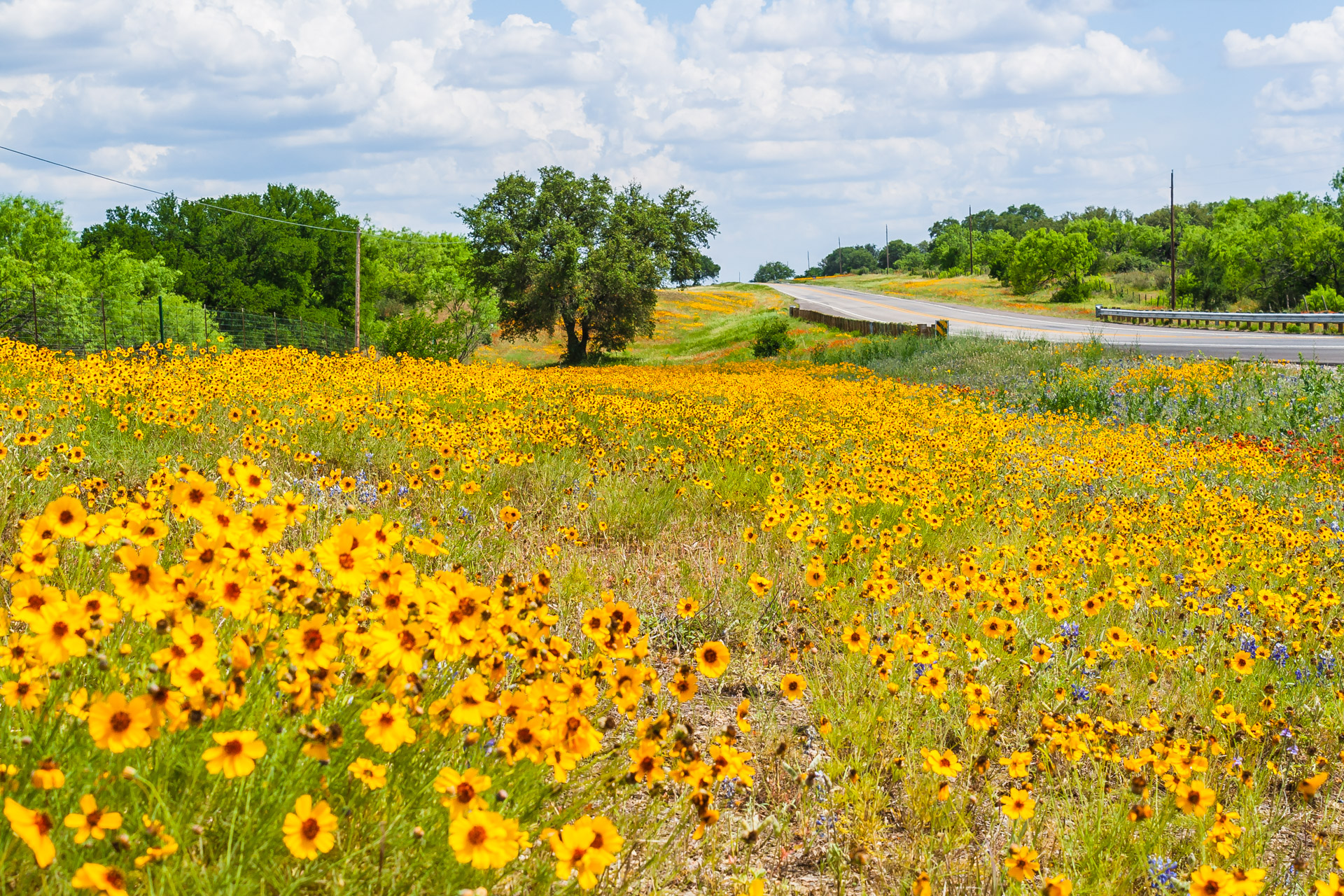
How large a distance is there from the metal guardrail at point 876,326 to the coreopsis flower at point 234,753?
24795 mm

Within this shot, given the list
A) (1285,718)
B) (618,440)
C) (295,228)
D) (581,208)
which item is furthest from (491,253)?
(1285,718)

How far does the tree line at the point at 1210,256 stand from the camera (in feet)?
153

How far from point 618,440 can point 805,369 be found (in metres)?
14.4

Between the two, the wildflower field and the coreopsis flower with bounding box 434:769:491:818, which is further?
the wildflower field

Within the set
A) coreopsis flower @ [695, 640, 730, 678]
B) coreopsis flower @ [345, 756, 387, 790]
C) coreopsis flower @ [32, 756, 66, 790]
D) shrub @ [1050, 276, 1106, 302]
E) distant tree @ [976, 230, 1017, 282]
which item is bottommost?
coreopsis flower @ [345, 756, 387, 790]

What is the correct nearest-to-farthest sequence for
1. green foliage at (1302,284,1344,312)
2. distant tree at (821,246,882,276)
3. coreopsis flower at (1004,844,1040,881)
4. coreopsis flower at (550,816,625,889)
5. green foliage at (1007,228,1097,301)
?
coreopsis flower at (550,816,625,889) → coreopsis flower at (1004,844,1040,881) → green foliage at (1302,284,1344,312) → green foliage at (1007,228,1097,301) → distant tree at (821,246,882,276)

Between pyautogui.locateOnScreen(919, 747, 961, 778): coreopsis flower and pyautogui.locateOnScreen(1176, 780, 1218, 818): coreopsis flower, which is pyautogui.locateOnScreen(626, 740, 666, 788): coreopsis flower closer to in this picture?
pyautogui.locateOnScreen(919, 747, 961, 778): coreopsis flower

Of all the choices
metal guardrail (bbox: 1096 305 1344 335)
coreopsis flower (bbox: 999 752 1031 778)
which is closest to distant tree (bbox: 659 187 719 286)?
metal guardrail (bbox: 1096 305 1344 335)

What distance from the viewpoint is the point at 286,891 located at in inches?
68.0

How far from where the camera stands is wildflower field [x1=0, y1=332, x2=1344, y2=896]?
176 centimetres

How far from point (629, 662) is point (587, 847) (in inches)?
22.2

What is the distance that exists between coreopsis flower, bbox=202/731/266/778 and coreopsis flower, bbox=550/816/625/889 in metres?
0.57

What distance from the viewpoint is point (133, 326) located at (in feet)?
129

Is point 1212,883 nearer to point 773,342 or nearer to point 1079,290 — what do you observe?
point 773,342
